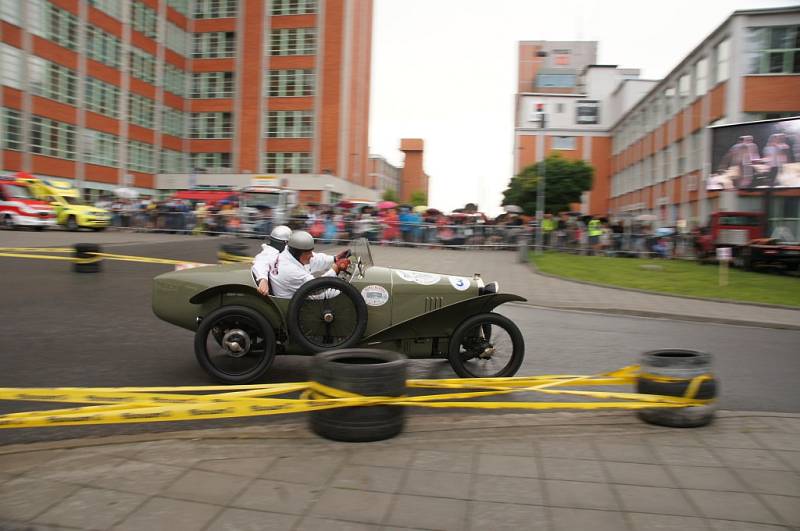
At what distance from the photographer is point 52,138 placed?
152 ft

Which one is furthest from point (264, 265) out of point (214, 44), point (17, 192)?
point (214, 44)

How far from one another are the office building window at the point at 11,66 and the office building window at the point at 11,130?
5.92 ft

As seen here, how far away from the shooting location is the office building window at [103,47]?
50156 mm

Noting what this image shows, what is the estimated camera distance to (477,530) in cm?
332

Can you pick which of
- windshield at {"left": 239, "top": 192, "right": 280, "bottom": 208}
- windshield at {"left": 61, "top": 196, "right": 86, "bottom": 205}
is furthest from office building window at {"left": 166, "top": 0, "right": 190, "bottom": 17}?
windshield at {"left": 61, "top": 196, "right": 86, "bottom": 205}

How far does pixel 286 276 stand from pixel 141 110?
5798cm

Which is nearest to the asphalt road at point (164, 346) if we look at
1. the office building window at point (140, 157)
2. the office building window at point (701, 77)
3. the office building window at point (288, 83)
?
the office building window at point (701, 77)

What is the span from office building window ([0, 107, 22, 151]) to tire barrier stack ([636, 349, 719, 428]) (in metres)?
46.7

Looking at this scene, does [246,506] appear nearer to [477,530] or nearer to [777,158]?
[477,530]

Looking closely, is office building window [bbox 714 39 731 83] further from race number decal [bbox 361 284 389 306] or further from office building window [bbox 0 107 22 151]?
office building window [bbox 0 107 22 151]

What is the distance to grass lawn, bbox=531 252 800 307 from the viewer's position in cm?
1567

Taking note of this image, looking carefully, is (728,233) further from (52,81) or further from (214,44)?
(214,44)

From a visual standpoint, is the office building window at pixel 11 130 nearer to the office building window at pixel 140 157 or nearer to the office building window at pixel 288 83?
the office building window at pixel 140 157

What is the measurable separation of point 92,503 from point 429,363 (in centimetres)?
445
